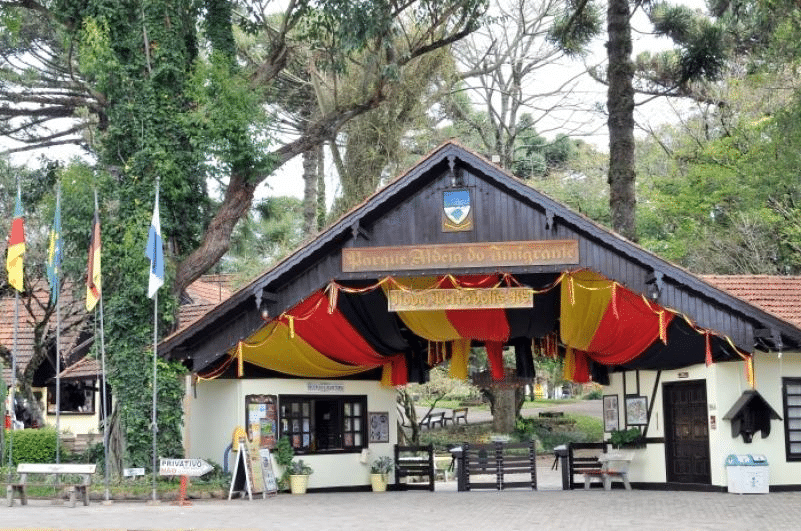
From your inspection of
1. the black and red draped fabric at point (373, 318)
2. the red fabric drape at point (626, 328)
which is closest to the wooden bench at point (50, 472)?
the black and red draped fabric at point (373, 318)

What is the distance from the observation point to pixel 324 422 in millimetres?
22703

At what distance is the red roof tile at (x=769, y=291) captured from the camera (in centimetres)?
2067

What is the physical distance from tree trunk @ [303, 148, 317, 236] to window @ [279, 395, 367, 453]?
11.9m

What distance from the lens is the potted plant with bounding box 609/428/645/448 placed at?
21.5 metres

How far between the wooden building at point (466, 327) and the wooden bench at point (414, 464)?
775 millimetres

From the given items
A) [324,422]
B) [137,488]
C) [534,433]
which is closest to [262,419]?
[324,422]

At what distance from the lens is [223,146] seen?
2042 cm

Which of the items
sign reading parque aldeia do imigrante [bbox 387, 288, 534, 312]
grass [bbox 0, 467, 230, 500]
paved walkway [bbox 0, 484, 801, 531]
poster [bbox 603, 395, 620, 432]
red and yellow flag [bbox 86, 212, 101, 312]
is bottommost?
paved walkway [bbox 0, 484, 801, 531]

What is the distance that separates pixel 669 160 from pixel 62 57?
20.0 meters

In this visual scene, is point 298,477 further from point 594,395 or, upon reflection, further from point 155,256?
point 594,395

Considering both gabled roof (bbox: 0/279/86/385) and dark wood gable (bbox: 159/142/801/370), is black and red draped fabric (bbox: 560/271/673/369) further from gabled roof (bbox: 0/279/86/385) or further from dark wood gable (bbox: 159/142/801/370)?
gabled roof (bbox: 0/279/86/385)

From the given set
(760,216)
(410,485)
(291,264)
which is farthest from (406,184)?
(760,216)

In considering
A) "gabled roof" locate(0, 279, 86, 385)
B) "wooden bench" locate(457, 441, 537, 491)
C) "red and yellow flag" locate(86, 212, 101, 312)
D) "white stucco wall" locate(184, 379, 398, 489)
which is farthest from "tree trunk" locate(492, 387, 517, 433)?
"red and yellow flag" locate(86, 212, 101, 312)

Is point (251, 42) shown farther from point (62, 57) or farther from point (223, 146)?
point (223, 146)
